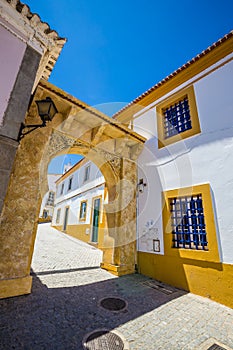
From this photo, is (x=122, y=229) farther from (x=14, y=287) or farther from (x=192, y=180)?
(x=14, y=287)

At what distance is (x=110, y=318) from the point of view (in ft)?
9.46

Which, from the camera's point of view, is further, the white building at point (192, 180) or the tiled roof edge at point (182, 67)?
the tiled roof edge at point (182, 67)

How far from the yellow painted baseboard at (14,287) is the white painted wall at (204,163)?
3622mm

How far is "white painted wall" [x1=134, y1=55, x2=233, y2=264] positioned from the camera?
4146 mm

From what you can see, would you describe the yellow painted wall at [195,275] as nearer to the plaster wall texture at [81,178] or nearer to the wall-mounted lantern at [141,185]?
the wall-mounted lantern at [141,185]

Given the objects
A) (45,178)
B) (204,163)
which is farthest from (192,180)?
(45,178)

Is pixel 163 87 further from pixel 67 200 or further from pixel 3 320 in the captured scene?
pixel 67 200

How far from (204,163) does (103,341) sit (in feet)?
14.4

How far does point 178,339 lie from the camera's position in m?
2.44

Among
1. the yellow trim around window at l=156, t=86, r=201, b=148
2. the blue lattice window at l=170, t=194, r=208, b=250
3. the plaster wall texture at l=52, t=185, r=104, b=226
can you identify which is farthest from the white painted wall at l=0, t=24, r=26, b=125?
the plaster wall texture at l=52, t=185, r=104, b=226

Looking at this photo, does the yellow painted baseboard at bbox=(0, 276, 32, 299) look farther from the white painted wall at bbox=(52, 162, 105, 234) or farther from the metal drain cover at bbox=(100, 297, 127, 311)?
the white painted wall at bbox=(52, 162, 105, 234)

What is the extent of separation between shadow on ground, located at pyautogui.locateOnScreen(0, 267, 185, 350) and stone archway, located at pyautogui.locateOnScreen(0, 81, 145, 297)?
0.56m

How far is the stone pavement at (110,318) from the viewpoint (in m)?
2.31

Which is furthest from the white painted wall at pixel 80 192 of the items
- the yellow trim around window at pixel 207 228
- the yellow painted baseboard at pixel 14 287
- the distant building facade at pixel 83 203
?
the yellow painted baseboard at pixel 14 287
